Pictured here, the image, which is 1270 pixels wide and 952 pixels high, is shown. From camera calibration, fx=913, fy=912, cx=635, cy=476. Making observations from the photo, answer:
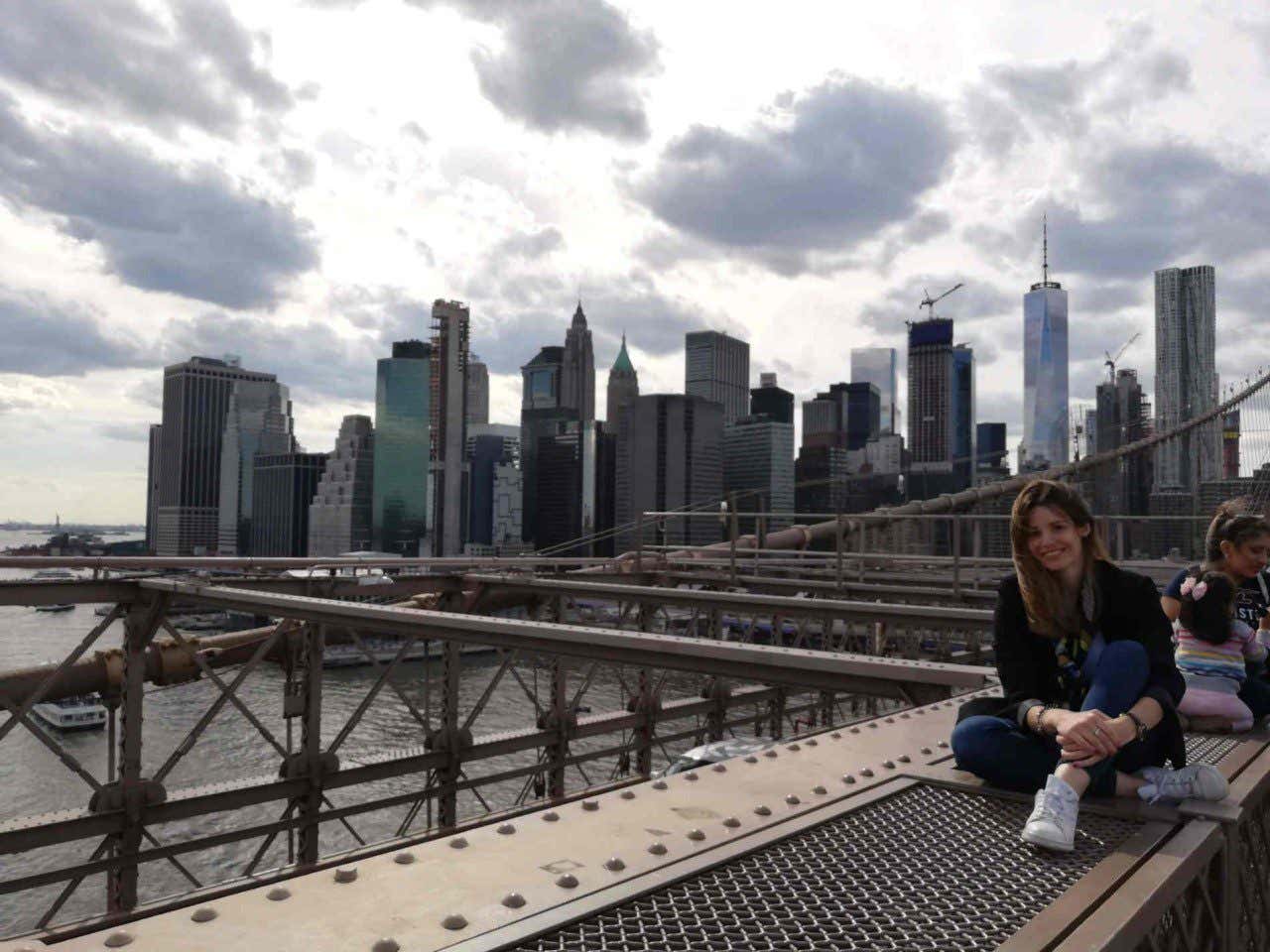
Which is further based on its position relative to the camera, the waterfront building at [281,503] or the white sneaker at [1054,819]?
the waterfront building at [281,503]

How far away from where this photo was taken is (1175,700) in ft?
9.82

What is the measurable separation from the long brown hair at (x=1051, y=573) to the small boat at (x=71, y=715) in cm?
5314

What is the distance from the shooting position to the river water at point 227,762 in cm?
3338

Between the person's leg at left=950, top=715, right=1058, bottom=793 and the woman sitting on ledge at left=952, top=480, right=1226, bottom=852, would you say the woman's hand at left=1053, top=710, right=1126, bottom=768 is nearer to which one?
the woman sitting on ledge at left=952, top=480, right=1226, bottom=852

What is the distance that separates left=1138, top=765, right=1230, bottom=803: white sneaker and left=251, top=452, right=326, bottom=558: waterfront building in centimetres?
16154

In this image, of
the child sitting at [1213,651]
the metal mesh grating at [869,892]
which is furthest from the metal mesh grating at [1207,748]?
the metal mesh grating at [869,892]

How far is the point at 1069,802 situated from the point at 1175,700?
81cm

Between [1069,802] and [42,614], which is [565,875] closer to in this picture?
[1069,802]

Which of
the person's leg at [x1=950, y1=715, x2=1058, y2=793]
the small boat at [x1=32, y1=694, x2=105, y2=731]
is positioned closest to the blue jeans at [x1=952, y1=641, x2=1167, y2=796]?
the person's leg at [x1=950, y1=715, x2=1058, y2=793]

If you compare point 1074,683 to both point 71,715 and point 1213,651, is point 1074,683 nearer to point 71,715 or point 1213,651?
point 1213,651

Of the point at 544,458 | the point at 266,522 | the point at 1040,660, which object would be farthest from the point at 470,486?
the point at 1040,660

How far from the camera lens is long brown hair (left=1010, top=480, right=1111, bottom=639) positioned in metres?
3.08

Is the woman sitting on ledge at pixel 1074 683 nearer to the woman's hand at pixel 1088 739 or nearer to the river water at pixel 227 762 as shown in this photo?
the woman's hand at pixel 1088 739

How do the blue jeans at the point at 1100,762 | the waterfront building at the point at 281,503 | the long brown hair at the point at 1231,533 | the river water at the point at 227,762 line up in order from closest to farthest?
the blue jeans at the point at 1100,762 → the long brown hair at the point at 1231,533 → the river water at the point at 227,762 → the waterfront building at the point at 281,503
